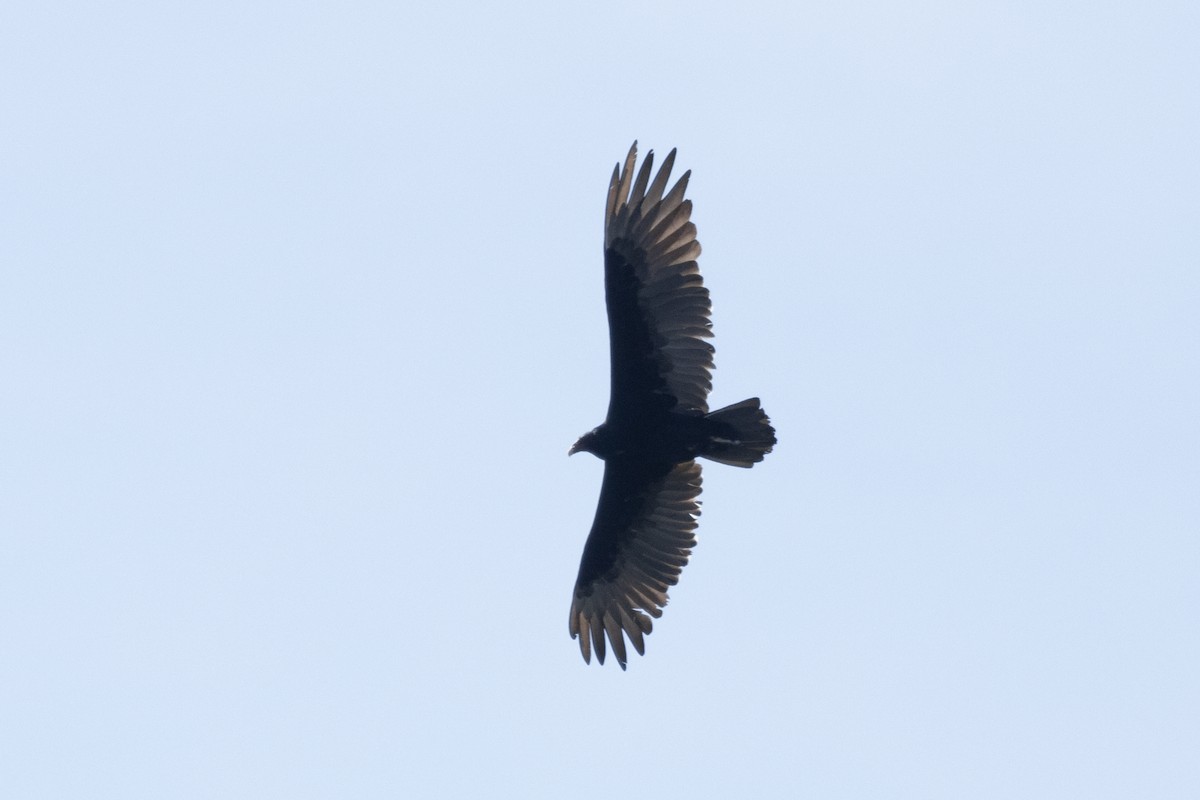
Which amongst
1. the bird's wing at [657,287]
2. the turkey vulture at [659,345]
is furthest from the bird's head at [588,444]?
the bird's wing at [657,287]

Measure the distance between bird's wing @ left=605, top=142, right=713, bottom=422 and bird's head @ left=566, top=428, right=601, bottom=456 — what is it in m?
0.71

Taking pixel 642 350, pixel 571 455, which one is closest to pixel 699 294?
pixel 642 350

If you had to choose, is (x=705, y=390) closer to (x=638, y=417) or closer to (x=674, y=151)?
(x=638, y=417)

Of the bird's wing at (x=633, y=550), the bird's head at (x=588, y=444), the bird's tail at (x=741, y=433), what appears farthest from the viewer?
the bird's wing at (x=633, y=550)

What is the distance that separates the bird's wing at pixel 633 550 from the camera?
14.0m

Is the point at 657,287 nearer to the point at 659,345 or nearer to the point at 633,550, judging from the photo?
the point at 659,345

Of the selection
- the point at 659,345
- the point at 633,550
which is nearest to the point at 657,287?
the point at 659,345

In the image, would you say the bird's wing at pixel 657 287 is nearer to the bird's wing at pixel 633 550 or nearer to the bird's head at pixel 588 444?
the bird's head at pixel 588 444

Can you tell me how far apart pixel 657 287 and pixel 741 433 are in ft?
4.36

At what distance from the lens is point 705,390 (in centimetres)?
1312

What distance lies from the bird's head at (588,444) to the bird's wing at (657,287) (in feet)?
2.32

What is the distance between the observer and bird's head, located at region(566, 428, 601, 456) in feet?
44.5

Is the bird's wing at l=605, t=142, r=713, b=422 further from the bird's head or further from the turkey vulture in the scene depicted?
the bird's head

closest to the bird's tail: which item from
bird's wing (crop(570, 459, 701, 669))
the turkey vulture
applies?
the turkey vulture
